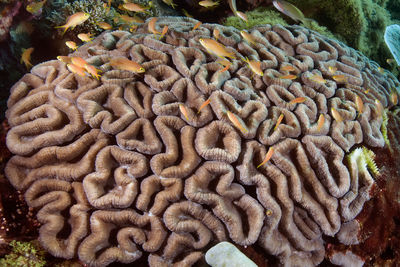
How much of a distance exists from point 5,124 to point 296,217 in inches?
146

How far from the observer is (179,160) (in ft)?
9.90

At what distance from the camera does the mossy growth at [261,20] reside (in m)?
5.83

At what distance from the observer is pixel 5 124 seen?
3.23 m

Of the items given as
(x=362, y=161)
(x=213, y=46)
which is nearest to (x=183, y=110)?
(x=213, y=46)

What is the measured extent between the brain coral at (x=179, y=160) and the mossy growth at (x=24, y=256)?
0.10 meters

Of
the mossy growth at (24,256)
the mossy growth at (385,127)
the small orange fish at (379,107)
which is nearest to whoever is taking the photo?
the mossy growth at (24,256)

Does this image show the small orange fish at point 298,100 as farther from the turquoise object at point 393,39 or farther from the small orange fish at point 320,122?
the turquoise object at point 393,39

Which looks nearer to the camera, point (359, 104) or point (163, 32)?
point (359, 104)

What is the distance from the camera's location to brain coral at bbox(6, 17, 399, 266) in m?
2.77

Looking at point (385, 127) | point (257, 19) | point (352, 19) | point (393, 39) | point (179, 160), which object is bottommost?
point (179, 160)

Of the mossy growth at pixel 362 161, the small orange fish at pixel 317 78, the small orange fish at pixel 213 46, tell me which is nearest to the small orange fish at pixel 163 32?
the small orange fish at pixel 213 46

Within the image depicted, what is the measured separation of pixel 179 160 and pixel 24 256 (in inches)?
69.2

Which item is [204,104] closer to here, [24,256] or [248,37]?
[248,37]

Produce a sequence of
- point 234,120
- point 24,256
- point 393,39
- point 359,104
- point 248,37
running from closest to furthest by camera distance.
Result: point 24,256 < point 234,120 < point 359,104 < point 248,37 < point 393,39
